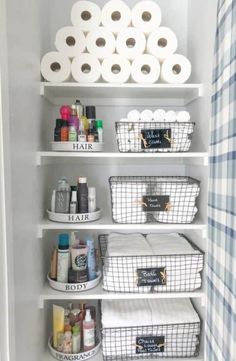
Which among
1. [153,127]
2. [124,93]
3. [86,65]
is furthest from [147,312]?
[86,65]

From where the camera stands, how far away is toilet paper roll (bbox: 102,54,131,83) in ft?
4.09

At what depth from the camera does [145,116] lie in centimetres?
125

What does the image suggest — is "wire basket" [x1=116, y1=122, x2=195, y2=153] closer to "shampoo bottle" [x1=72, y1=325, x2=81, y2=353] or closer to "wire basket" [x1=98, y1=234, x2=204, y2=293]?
"wire basket" [x1=98, y1=234, x2=204, y2=293]

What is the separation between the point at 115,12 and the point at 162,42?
0.75 feet

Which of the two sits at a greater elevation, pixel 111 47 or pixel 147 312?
pixel 111 47

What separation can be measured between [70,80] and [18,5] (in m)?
0.38

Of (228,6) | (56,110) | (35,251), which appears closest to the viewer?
(228,6)

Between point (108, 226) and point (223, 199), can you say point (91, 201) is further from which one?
point (223, 199)

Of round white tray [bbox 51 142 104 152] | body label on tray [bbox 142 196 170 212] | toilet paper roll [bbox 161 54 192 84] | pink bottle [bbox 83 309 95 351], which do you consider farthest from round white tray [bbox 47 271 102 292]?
toilet paper roll [bbox 161 54 192 84]

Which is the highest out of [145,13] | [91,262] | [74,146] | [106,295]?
[145,13]

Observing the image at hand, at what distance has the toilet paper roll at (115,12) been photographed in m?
1.24

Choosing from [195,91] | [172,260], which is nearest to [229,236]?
[172,260]

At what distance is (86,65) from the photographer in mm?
1255

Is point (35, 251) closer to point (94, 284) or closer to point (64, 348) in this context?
point (94, 284)
